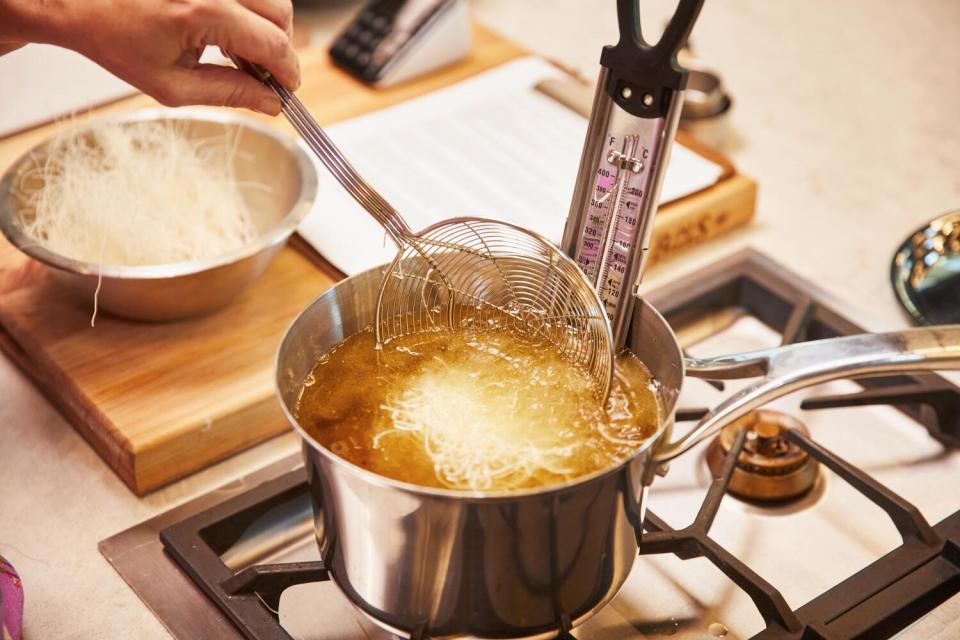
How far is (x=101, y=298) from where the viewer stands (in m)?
0.92

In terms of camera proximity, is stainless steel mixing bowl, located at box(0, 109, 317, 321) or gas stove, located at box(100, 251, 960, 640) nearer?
gas stove, located at box(100, 251, 960, 640)

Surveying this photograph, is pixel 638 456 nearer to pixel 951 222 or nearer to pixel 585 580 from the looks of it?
pixel 585 580

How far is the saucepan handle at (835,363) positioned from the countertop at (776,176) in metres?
0.36

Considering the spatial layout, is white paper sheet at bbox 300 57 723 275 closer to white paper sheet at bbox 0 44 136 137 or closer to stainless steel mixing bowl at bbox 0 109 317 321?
stainless steel mixing bowl at bbox 0 109 317 321

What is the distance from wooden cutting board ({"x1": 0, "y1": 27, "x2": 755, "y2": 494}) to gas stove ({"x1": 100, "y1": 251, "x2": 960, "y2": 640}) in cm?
5

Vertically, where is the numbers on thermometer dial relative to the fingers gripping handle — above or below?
below

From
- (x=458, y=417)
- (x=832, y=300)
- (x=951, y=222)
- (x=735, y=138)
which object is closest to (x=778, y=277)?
(x=832, y=300)

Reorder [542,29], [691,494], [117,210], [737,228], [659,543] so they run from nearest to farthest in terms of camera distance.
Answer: [659,543] → [691,494] → [117,210] → [737,228] → [542,29]

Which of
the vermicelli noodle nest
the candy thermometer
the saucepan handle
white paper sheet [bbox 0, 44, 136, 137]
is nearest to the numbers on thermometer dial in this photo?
the candy thermometer

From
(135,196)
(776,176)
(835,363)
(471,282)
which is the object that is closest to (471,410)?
(471,282)

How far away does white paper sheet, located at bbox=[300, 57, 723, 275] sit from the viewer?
3.50 ft

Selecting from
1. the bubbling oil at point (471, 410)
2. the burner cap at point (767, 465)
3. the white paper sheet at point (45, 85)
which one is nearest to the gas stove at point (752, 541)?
the burner cap at point (767, 465)

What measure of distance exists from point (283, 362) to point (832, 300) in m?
0.56

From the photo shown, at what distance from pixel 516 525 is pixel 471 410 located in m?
0.13
